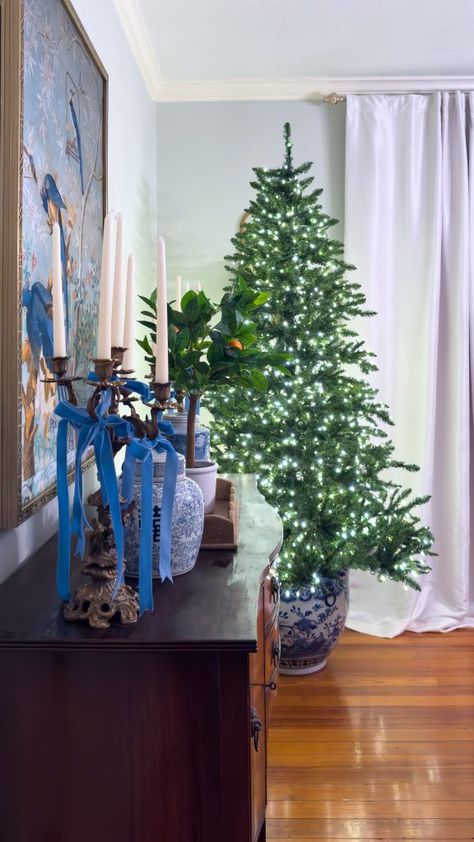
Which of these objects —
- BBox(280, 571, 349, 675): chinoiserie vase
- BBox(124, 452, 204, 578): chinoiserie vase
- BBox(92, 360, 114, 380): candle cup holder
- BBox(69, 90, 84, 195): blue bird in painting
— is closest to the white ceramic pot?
BBox(124, 452, 204, 578): chinoiserie vase

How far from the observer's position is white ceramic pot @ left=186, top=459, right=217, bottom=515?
1.55 meters

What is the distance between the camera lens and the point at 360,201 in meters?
3.46

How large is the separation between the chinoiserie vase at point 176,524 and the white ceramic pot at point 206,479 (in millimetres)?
237

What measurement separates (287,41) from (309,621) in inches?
92.9

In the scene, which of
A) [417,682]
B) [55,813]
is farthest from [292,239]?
[55,813]

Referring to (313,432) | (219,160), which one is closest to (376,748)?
(313,432)

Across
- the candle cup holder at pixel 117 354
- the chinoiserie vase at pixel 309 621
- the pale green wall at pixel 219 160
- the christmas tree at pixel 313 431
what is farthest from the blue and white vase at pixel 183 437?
the pale green wall at pixel 219 160

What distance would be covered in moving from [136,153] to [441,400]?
71.7 inches

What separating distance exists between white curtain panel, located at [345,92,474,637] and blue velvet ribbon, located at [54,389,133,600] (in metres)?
2.56

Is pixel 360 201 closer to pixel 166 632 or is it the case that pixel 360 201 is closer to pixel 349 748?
pixel 349 748

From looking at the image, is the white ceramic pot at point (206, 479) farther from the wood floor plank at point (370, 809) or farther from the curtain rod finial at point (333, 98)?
the curtain rod finial at point (333, 98)

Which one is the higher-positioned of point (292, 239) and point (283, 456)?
point (292, 239)

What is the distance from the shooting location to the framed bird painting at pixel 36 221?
4.02ft

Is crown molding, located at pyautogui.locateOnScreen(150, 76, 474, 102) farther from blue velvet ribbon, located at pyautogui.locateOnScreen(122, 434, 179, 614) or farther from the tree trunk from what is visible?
blue velvet ribbon, located at pyautogui.locateOnScreen(122, 434, 179, 614)
